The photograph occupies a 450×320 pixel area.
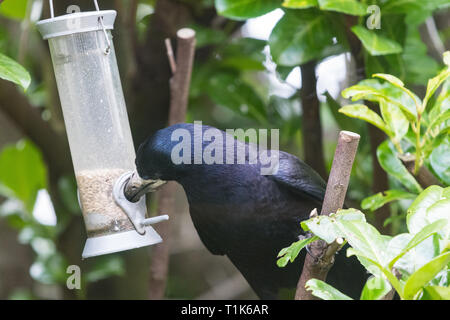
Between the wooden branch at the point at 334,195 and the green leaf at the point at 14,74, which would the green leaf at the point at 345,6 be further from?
the green leaf at the point at 14,74

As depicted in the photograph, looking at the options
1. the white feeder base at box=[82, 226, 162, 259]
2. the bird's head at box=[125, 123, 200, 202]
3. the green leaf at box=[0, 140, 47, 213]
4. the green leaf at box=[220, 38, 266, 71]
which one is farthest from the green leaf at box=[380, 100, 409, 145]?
the green leaf at box=[0, 140, 47, 213]

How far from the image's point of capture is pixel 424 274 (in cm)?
100

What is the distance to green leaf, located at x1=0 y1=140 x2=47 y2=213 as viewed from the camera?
2.53 m

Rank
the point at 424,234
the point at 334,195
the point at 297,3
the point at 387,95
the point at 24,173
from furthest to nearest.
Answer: the point at 24,173 < the point at 297,3 < the point at 387,95 < the point at 334,195 < the point at 424,234

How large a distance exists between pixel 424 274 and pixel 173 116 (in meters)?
1.16

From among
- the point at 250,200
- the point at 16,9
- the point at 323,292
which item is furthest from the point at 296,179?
the point at 16,9

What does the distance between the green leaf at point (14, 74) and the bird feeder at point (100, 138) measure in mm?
109

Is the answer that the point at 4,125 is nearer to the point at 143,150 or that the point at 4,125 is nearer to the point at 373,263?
the point at 143,150

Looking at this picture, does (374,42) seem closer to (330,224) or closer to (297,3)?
(297,3)

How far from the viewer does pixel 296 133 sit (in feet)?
7.22

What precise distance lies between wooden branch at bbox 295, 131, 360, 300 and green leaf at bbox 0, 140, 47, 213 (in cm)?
151

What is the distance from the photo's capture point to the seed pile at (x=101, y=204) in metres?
1.45

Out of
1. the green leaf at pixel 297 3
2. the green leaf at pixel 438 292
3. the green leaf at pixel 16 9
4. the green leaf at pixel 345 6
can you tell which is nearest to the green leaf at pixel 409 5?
the green leaf at pixel 345 6

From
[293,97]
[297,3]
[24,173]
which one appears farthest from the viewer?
[24,173]
